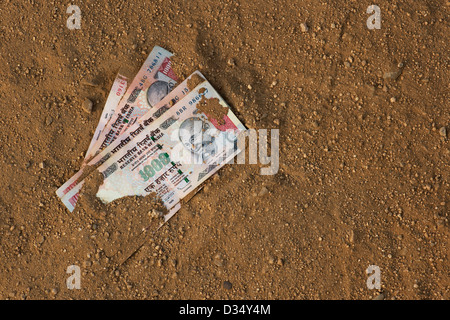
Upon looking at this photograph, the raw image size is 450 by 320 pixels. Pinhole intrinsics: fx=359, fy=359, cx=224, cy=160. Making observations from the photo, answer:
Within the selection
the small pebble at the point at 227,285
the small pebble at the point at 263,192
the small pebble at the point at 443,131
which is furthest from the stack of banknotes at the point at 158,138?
the small pebble at the point at 443,131

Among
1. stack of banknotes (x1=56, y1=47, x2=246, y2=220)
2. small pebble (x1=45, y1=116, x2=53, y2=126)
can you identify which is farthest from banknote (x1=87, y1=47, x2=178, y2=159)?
small pebble (x1=45, y1=116, x2=53, y2=126)

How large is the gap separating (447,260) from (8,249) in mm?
2487

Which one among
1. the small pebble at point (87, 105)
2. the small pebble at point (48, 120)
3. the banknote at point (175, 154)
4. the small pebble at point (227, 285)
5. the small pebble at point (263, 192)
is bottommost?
the small pebble at point (227, 285)

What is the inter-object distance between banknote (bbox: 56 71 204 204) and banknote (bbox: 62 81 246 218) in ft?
0.09

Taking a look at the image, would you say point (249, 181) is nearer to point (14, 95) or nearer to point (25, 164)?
point (25, 164)

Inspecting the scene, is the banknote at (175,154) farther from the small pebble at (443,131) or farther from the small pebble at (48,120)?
the small pebble at (443,131)

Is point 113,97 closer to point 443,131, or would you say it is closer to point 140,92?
point 140,92

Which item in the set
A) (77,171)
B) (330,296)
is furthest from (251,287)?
(77,171)

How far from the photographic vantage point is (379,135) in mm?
2045

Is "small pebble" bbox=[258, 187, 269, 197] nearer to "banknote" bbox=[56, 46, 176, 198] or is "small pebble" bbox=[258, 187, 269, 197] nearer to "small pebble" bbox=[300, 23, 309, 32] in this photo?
"banknote" bbox=[56, 46, 176, 198]

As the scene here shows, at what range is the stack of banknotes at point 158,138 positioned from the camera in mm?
2068

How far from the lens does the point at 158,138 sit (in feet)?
6.90

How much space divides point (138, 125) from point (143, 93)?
0.19 metres

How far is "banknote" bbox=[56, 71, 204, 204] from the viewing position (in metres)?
2.06
